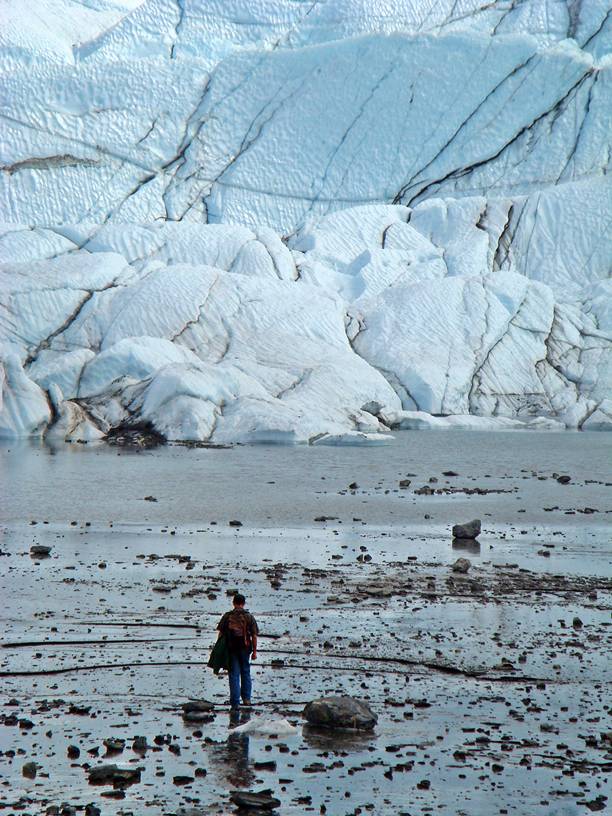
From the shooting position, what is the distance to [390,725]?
27.1ft

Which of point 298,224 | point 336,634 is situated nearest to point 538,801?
point 336,634

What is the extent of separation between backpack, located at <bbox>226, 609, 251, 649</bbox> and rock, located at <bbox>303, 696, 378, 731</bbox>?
2.52 ft

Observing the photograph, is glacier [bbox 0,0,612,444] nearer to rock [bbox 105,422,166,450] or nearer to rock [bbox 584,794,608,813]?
rock [bbox 105,422,166,450]

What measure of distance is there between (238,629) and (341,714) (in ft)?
3.52

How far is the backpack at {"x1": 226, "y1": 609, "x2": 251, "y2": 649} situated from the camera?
8789 mm

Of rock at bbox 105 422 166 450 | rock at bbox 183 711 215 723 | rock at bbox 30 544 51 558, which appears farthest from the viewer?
rock at bbox 105 422 166 450

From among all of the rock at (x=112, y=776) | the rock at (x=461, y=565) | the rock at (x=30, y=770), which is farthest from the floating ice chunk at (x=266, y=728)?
the rock at (x=461, y=565)

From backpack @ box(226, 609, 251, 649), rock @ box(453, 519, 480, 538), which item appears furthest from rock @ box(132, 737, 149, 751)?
rock @ box(453, 519, 480, 538)

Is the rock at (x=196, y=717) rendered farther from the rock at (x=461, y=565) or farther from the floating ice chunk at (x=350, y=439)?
the floating ice chunk at (x=350, y=439)

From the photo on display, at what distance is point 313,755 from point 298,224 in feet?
171

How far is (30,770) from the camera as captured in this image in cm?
716

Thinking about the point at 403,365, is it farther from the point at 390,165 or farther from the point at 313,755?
the point at 313,755

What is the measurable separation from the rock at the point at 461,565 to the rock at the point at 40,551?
4823 mm

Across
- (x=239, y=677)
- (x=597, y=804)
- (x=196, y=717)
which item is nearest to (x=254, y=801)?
(x=196, y=717)
